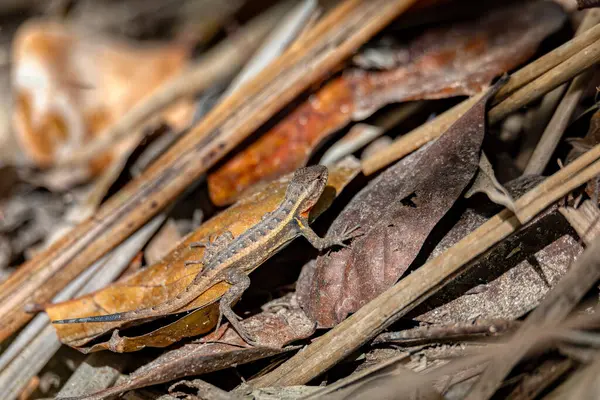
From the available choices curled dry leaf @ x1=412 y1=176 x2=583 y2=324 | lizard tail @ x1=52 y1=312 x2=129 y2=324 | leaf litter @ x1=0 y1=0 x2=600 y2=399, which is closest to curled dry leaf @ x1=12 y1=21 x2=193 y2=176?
leaf litter @ x1=0 y1=0 x2=600 y2=399

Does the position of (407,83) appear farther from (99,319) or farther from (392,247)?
(99,319)

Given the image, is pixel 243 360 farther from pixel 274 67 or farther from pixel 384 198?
pixel 274 67

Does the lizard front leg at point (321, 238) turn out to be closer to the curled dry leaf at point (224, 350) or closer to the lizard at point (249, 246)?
the lizard at point (249, 246)

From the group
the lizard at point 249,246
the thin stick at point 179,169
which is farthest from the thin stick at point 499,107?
the thin stick at point 179,169

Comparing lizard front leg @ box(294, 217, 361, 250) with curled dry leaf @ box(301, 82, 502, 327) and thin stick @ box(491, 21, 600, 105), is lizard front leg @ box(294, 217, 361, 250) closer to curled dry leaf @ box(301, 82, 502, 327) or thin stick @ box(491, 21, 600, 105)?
curled dry leaf @ box(301, 82, 502, 327)

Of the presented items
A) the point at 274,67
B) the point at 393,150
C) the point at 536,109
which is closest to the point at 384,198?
the point at 393,150

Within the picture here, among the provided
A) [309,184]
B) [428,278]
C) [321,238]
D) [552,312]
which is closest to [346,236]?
[321,238]
